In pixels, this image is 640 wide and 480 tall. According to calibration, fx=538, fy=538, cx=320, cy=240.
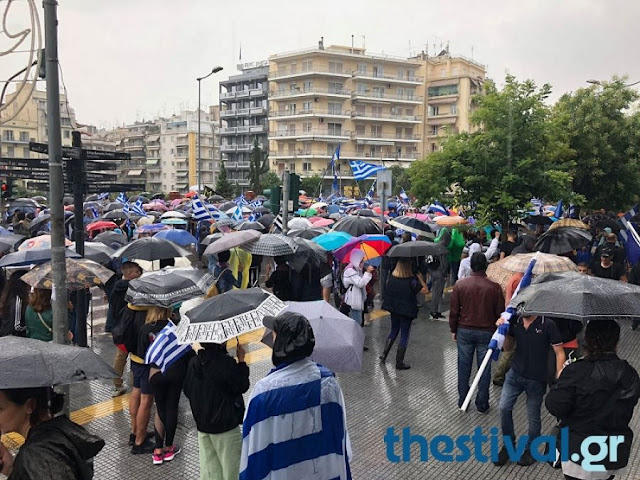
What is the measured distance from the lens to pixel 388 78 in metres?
67.0

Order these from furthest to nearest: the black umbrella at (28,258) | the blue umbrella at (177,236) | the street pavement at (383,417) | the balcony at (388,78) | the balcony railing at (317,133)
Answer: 1. the balcony at (388,78)
2. the balcony railing at (317,133)
3. the blue umbrella at (177,236)
4. the black umbrella at (28,258)
5. the street pavement at (383,417)

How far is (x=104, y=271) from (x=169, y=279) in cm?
181

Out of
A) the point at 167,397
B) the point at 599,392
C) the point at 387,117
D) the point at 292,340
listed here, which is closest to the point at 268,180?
the point at 387,117

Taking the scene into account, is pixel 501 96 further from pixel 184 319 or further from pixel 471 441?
pixel 184 319

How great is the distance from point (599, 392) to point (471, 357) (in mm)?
2764

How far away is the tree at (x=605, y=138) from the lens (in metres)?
17.6

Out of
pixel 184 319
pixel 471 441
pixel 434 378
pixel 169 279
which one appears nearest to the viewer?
pixel 184 319

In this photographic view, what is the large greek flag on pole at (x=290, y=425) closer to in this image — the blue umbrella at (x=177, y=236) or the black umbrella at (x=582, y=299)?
the black umbrella at (x=582, y=299)

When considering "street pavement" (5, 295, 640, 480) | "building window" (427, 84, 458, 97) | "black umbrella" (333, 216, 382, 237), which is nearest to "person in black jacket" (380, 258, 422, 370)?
"street pavement" (5, 295, 640, 480)

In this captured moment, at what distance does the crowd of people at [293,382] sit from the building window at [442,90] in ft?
201

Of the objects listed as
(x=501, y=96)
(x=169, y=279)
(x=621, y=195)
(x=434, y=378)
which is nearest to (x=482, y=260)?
(x=434, y=378)

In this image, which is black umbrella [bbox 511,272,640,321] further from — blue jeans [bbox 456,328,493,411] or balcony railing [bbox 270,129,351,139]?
balcony railing [bbox 270,129,351,139]

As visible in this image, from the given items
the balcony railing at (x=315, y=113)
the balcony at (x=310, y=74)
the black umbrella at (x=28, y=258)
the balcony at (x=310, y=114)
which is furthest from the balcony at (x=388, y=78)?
the black umbrella at (x=28, y=258)

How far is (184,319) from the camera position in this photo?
12.7 ft
